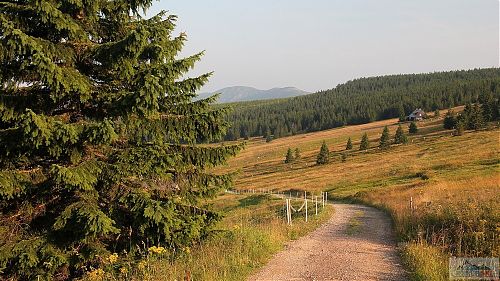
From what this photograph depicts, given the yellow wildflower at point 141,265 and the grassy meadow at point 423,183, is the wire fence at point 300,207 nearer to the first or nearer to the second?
the grassy meadow at point 423,183

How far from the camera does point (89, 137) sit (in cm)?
696

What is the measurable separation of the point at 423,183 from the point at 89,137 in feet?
125

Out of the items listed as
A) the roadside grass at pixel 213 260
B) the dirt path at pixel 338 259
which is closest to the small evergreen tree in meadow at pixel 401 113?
the dirt path at pixel 338 259

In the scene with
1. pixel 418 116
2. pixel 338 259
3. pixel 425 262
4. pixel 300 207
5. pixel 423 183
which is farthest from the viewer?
pixel 418 116

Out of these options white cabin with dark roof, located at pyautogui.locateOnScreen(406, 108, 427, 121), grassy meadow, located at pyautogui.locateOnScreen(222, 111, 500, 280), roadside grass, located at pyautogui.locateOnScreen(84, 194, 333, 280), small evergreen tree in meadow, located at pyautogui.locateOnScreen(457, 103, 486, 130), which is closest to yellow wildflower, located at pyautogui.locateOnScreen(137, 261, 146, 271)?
roadside grass, located at pyautogui.locateOnScreen(84, 194, 333, 280)

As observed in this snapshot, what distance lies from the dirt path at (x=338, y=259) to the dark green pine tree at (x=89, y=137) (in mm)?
2347

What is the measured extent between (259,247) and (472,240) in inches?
210

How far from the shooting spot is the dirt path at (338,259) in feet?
28.1

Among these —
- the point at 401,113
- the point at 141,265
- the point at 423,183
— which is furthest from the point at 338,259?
the point at 401,113

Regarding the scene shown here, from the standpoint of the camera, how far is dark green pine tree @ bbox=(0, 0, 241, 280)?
6.96 m

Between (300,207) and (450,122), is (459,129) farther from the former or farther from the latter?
(300,207)

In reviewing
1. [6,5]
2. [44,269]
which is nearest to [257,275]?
[44,269]

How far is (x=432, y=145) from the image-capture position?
7825cm

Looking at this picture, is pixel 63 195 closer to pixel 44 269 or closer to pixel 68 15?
pixel 44 269
